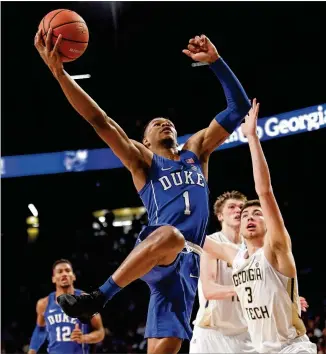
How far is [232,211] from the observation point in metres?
5.35

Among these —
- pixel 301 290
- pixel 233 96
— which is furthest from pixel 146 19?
pixel 233 96

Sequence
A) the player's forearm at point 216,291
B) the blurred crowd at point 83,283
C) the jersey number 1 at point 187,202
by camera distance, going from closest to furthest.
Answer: the jersey number 1 at point 187,202 → the player's forearm at point 216,291 → the blurred crowd at point 83,283

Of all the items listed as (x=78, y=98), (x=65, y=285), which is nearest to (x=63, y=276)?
(x=65, y=285)

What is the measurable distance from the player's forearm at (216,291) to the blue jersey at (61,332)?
2316 mm

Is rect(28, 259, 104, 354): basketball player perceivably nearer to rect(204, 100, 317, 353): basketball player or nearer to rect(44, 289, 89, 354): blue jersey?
rect(44, 289, 89, 354): blue jersey

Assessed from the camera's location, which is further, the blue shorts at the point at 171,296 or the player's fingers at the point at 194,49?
the player's fingers at the point at 194,49

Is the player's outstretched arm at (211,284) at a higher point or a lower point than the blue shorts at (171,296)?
higher

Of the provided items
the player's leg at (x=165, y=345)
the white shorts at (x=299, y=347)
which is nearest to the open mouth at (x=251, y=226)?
the white shorts at (x=299, y=347)

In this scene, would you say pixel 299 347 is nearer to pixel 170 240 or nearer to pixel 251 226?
pixel 251 226

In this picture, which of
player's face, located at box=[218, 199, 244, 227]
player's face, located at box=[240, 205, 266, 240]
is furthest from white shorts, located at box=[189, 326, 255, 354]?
player's face, located at box=[240, 205, 266, 240]

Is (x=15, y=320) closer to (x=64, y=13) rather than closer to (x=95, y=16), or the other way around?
(x=95, y=16)

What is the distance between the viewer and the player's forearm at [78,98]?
3.73 m

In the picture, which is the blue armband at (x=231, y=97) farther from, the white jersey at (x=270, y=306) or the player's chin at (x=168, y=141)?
the white jersey at (x=270, y=306)

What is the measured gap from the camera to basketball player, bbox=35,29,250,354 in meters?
3.36
